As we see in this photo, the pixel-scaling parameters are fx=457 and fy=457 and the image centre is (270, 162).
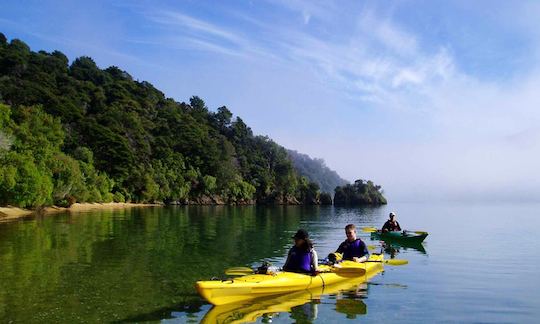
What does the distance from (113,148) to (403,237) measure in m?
71.6

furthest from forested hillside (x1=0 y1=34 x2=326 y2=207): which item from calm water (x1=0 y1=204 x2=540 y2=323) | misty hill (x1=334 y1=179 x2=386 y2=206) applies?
calm water (x1=0 y1=204 x2=540 y2=323)

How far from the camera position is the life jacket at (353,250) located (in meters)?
17.4

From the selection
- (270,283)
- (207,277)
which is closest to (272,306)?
(270,283)

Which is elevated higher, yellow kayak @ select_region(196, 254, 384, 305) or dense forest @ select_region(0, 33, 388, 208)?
dense forest @ select_region(0, 33, 388, 208)

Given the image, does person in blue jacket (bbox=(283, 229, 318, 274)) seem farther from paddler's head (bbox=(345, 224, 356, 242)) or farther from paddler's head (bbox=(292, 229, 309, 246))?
paddler's head (bbox=(345, 224, 356, 242))

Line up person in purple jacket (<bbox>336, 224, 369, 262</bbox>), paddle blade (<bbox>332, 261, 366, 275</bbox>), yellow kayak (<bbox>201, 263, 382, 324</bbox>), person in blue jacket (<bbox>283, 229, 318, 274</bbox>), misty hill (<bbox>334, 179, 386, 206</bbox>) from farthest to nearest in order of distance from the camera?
misty hill (<bbox>334, 179, 386, 206</bbox>) < person in purple jacket (<bbox>336, 224, 369, 262</bbox>) < paddle blade (<bbox>332, 261, 366, 275</bbox>) < person in blue jacket (<bbox>283, 229, 318, 274</bbox>) < yellow kayak (<bbox>201, 263, 382, 324</bbox>)

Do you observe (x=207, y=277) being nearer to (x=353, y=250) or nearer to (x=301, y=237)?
(x=301, y=237)

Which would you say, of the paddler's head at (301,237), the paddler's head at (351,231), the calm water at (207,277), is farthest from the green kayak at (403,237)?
the paddler's head at (301,237)

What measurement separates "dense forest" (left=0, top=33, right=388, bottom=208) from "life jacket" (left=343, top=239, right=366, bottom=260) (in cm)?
3754

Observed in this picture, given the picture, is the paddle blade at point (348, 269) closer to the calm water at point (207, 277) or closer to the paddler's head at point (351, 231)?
the calm water at point (207, 277)

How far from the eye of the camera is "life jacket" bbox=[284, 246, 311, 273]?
47.4 feet

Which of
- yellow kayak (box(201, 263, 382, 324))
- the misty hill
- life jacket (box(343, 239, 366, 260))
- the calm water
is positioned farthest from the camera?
the misty hill

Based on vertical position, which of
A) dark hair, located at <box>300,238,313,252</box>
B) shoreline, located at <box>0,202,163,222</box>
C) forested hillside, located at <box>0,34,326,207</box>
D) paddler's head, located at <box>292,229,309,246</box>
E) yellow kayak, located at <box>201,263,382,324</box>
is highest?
forested hillside, located at <box>0,34,326,207</box>

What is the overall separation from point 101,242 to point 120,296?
532 inches
